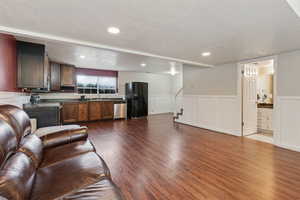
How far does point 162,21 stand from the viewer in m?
1.85

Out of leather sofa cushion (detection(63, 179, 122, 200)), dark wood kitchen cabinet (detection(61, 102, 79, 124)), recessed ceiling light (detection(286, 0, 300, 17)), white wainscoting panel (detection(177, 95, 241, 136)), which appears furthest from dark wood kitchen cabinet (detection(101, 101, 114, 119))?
recessed ceiling light (detection(286, 0, 300, 17))

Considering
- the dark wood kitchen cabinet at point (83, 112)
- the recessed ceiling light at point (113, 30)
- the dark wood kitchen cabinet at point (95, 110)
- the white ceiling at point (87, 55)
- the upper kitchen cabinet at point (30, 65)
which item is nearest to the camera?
the recessed ceiling light at point (113, 30)

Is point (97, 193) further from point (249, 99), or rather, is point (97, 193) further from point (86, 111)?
point (86, 111)

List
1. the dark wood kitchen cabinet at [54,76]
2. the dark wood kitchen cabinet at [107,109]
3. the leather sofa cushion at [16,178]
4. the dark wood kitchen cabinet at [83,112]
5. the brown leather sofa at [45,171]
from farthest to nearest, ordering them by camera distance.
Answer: the dark wood kitchen cabinet at [107,109] → the dark wood kitchen cabinet at [83,112] → the dark wood kitchen cabinet at [54,76] → the brown leather sofa at [45,171] → the leather sofa cushion at [16,178]

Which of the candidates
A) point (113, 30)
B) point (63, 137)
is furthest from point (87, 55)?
point (63, 137)

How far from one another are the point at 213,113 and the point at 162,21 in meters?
3.69

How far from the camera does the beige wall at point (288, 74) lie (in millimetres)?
3063

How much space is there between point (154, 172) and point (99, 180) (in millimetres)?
1178

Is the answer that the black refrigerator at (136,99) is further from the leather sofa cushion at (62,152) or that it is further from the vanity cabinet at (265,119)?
the leather sofa cushion at (62,152)

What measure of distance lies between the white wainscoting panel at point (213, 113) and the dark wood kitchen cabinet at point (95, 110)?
11.2 feet

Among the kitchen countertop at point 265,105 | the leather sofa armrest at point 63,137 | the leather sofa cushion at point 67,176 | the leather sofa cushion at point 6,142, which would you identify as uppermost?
the kitchen countertop at point 265,105

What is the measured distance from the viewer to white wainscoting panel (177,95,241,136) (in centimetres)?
418

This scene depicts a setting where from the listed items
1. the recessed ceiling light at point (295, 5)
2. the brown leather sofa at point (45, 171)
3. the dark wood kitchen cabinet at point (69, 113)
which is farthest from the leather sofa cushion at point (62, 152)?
the dark wood kitchen cabinet at point (69, 113)

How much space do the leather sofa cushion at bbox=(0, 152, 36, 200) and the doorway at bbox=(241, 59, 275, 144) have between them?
4.60m
